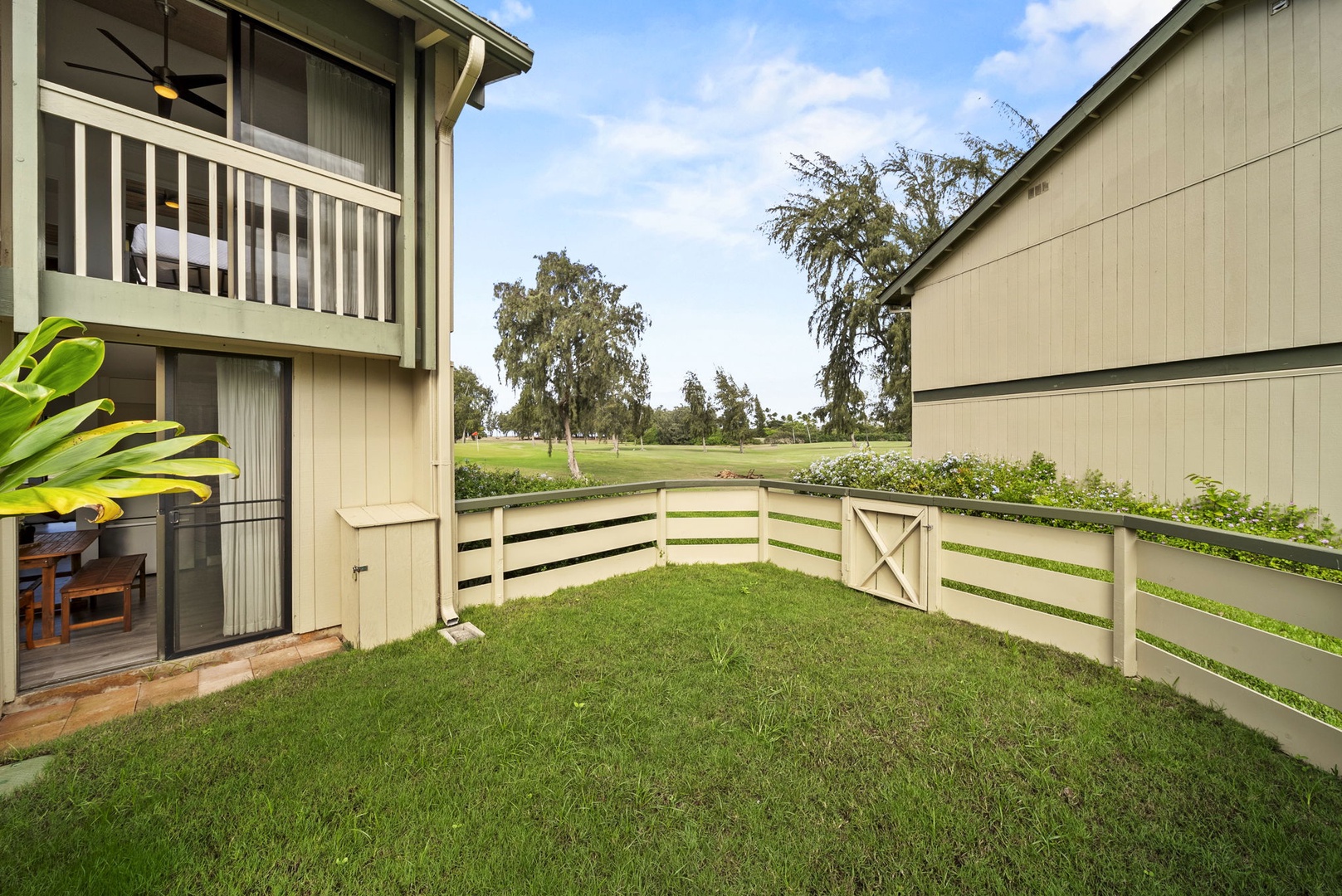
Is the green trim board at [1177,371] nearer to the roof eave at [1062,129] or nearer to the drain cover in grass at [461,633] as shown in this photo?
the roof eave at [1062,129]

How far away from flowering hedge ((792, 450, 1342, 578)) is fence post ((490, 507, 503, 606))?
14.1ft

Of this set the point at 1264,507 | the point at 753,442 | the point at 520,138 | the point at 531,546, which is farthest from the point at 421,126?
the point at 753,442

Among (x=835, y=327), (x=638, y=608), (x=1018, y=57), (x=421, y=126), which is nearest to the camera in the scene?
(x=421, y=126)

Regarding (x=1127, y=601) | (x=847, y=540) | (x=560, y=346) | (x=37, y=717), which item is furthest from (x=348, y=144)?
(x=560, y=346)

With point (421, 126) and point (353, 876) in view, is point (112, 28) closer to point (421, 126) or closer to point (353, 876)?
point (421, 126)

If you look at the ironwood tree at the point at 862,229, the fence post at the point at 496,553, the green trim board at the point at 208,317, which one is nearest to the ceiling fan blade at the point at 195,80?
the green trim board at the point at 208,317

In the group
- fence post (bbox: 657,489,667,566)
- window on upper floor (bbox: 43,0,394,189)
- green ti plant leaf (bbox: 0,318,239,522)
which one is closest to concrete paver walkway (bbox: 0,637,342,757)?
green ti plant leaf (bbox: 0,318,239,522)

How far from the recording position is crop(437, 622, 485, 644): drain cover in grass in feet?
12.8

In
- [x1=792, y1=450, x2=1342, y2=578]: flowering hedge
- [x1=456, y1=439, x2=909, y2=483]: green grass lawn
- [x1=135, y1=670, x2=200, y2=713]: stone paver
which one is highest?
[x1=792, y1=450, x2=1342, y2=578]: flowering hedge

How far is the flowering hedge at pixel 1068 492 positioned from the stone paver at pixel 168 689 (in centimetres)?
624

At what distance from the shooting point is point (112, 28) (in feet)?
13.9

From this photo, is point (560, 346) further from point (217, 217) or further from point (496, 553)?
point (217, 217)

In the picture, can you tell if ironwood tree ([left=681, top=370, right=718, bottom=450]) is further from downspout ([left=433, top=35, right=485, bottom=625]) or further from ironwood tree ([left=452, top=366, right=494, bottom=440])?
downspout ([left=433, top=35, right=485, bottom=625])

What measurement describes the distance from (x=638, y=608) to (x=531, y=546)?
4.10 ft
